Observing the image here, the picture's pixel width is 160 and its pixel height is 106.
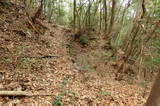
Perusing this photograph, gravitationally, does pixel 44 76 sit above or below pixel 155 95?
below

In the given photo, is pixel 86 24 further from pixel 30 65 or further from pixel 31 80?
pixel 31 80

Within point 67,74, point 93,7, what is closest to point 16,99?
point 67,74

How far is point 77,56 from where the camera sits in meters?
10.1

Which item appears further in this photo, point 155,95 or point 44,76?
point 44,76

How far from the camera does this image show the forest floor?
4832mm

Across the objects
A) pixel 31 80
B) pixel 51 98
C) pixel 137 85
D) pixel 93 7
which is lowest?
pixel 137 85

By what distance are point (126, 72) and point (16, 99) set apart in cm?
643

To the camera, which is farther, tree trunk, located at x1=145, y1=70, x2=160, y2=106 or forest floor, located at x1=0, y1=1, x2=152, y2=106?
forest floor, located at x1=0, y1=1, x2=152, y2=106

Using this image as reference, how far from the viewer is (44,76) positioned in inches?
233

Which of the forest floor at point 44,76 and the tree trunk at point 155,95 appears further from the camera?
the forest floor at point 44,76

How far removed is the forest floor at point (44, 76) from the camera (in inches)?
190

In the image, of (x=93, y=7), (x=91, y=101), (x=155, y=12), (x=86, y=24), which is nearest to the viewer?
(x=91, y=101)

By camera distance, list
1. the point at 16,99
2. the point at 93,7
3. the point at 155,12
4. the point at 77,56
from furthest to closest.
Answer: the point at 93,7 < the point at 77,56 < the point at 155,12 < the point at 16,99

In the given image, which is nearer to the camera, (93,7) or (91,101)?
(91,101)
